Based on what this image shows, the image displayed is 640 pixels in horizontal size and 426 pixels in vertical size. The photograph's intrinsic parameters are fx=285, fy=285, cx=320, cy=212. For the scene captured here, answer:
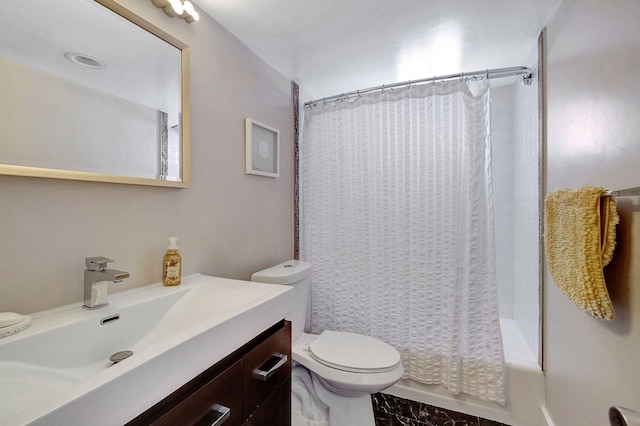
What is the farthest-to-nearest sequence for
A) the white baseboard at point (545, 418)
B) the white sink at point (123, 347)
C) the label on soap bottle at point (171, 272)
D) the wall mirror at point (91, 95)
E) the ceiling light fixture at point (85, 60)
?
1. the white baseboard at point (545, 418)
2. the label on soap bottle at point (171, 272)
3. the ceiling light fixture at point (85, 60)
4. the wall mirror at point (91, 95)
5. the white sink at point (123, 347)

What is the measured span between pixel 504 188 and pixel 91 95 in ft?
8.02

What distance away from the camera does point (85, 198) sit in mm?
883

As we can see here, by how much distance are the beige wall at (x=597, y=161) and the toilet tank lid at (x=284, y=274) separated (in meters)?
1.20

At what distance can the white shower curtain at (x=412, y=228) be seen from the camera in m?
1.58

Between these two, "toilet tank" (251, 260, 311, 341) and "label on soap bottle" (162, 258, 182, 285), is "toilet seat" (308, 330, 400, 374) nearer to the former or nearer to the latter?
"toilet tank" (251, 260, 311, 341)

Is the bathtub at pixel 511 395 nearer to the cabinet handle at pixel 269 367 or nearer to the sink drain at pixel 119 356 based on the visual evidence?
the cabinet handle at pixel 269 367

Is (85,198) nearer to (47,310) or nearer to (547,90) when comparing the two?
(47,310)

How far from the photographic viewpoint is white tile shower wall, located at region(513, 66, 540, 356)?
5.27ft

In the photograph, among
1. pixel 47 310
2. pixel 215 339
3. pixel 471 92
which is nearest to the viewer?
pixel 215 339

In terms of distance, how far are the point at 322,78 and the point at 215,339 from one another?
1.82 meters

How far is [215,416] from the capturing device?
2.21 feet

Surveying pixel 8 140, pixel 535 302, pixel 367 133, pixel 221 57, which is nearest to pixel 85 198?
pixel 8 140

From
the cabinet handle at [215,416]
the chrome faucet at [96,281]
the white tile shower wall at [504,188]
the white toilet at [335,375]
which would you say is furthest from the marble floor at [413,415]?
the chrome faucet at [96,281]

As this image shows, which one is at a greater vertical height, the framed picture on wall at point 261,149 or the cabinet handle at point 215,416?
the framed picture on wall at point 261,149
